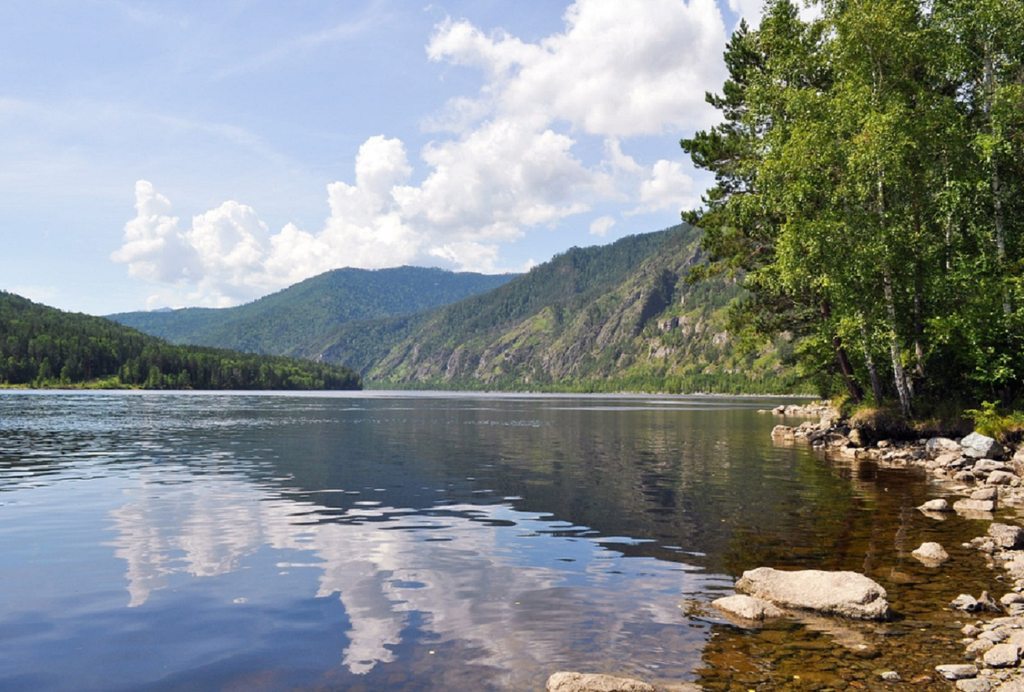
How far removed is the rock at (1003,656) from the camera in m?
11.3

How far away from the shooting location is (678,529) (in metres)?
23.9

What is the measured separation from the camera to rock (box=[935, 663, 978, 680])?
1113 cm

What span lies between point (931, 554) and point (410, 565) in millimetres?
14849

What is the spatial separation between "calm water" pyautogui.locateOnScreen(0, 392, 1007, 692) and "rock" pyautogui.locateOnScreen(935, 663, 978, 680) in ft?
5.76

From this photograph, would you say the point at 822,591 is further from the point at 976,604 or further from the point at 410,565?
the point at 410,565

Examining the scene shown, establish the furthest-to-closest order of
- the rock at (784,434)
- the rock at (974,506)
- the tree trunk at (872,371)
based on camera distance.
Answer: the rock at (784,434) < the tree trunk at (872,371) < the rock at (974,506)

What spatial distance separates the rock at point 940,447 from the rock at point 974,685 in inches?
1346

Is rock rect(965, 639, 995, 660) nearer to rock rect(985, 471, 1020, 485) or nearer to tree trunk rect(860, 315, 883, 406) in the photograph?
rock rect(985, 471, 1020, 485)

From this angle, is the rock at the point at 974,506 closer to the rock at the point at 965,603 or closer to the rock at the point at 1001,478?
the rock at the point at 1001,478

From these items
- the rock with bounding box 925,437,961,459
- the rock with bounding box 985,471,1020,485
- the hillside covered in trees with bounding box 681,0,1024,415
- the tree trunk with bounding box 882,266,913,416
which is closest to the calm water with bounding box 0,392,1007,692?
the rock with bounding box 985,471,1020,485

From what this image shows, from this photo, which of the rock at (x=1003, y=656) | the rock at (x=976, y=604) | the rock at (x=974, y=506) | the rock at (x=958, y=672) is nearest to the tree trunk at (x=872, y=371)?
the rock at (x=974, y=506)

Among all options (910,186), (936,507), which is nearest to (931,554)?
(936,507)

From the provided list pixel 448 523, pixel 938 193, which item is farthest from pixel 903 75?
pixel 448 523

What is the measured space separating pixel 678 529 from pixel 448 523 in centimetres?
845
